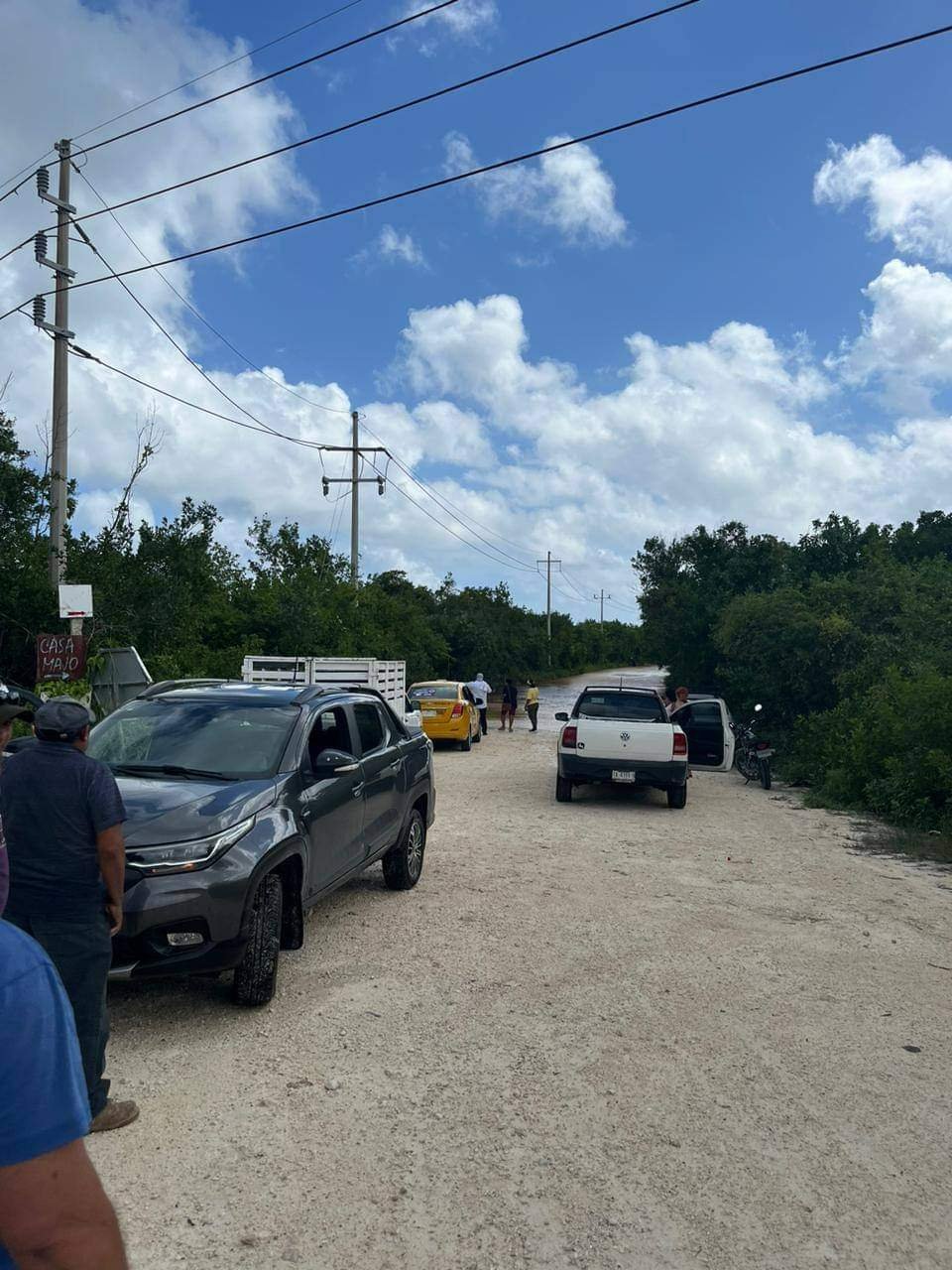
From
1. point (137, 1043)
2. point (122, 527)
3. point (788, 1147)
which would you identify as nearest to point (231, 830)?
point (137, 1043)

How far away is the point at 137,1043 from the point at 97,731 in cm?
237

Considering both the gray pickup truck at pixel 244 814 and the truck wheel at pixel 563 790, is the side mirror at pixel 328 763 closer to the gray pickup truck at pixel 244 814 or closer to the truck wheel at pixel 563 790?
the gray pickup truck at pixel 244 814

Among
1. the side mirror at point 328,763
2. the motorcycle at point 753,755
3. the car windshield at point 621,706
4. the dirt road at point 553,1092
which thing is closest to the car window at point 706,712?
the motorcycle at point 753,755

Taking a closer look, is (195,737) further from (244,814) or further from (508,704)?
(508,704)

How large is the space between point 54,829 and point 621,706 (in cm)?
1197

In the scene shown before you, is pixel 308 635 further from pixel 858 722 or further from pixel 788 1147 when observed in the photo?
pixel 788 1147

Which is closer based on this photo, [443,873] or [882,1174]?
[882,1174]

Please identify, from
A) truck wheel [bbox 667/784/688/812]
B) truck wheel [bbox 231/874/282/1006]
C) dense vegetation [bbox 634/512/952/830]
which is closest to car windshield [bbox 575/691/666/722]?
truck wheel [bbox 667/784/688/812]

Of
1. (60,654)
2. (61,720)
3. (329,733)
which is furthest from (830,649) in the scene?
(61,720)

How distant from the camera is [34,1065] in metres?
1.36

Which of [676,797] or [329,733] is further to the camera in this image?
[676,797]

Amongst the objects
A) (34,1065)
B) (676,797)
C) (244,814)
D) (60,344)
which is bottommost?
(676,797)

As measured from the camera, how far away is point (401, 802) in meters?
8.35

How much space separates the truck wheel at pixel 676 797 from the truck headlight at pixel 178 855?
9.86m
